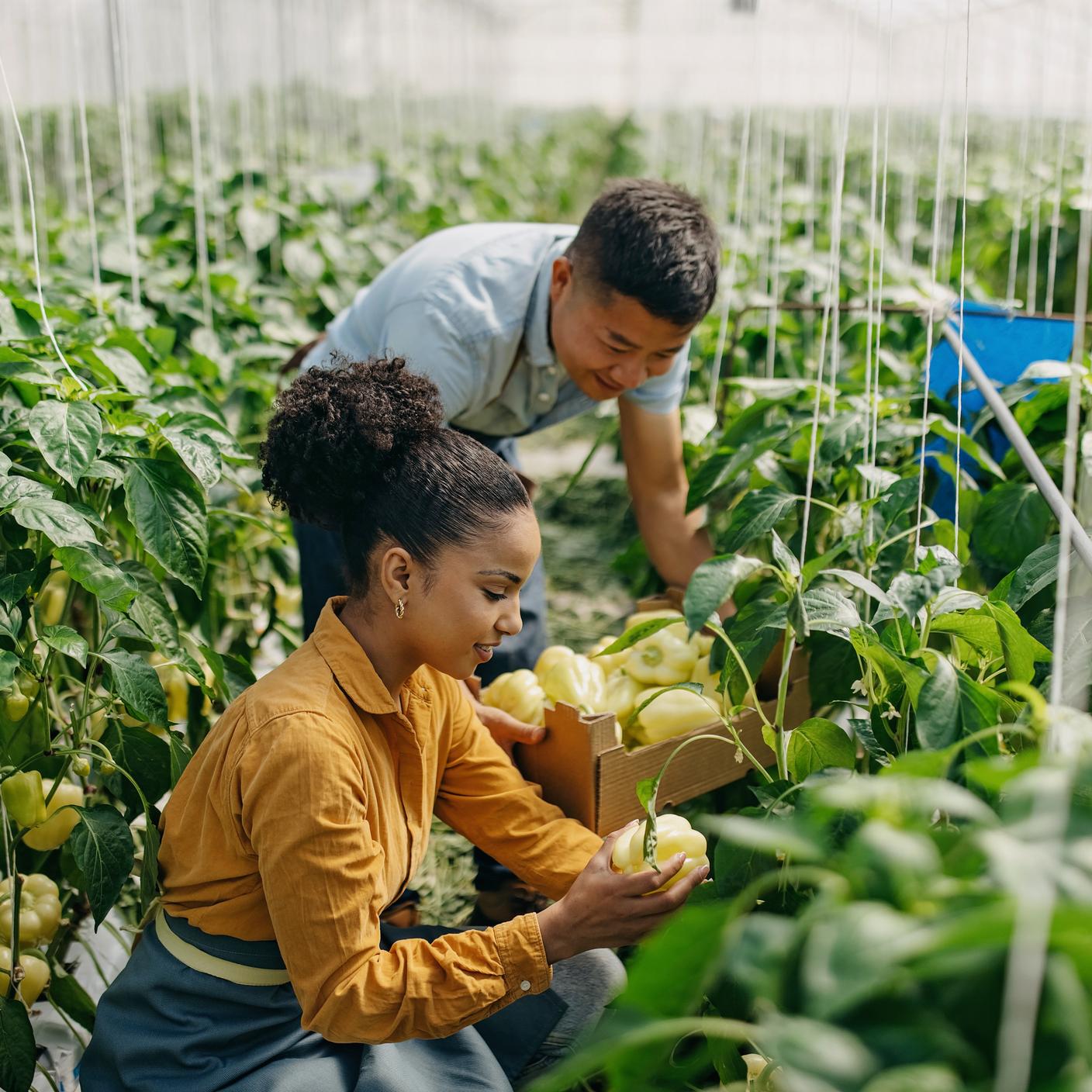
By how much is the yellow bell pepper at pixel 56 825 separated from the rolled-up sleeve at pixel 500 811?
0.50 metres

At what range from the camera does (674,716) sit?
67.2 inches

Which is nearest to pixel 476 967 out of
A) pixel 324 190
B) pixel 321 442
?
pixel 321 442

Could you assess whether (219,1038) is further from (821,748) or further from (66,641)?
(821,748)

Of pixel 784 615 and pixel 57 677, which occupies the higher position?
pixel 784 615

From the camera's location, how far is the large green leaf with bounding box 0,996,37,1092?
1.40m

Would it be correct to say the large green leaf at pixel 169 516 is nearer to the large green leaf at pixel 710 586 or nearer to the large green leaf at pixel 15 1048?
the large green leaf at pixel 15 1048

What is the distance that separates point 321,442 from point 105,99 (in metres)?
8.29

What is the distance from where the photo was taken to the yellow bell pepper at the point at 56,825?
5.21 ft

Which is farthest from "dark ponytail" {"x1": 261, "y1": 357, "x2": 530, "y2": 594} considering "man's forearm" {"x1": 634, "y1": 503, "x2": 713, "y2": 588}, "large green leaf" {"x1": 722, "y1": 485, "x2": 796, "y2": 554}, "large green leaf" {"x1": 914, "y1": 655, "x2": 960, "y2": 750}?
"man's forearm" {"x1": 634, "y1": 503, "x2": 713, "y2": 588}

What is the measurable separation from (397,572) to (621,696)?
517 millimetres

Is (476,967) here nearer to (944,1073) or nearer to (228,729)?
(228,729)

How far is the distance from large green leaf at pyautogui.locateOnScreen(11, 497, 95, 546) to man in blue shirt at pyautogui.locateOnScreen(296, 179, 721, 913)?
15.2 inches

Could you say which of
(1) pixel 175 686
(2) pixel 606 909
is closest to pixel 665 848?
(2) pixel 606 909

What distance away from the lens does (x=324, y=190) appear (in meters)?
5.06
